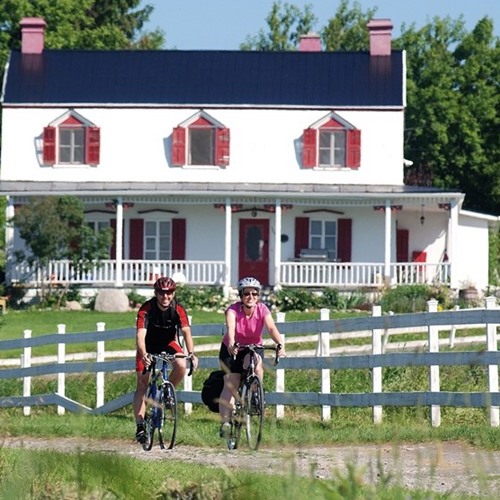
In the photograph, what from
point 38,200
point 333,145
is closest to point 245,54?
point 333,145

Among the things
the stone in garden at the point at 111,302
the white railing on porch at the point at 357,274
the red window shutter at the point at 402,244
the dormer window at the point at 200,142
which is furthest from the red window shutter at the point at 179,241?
the red window shutter at the point at 402,244

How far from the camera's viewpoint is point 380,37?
44312 mm

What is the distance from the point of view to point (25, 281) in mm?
41031

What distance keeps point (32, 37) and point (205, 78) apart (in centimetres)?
538

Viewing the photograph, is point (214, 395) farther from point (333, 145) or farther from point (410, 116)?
point (410, 116)

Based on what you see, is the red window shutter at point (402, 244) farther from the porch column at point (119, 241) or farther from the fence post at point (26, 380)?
the fence post at point (26, 380)

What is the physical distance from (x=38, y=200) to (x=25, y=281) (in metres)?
2.52

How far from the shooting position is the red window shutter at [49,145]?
140ft

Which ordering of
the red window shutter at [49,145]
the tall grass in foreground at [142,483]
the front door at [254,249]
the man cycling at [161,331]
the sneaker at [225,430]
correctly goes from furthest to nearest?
the red window shutter at [49,145] → the front door at [254,249] → the man cycling at [161,331] → the sneaker at [225,430] → the tall grass in foreground at [142,483]

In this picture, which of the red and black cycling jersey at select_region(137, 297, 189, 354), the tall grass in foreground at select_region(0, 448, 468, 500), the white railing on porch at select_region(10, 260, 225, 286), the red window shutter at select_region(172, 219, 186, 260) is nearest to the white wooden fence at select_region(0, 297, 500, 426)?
the red and black cycling jersey at select_region(137, 297, 189, 354)

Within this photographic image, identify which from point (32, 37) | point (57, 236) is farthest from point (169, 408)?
point (32, 37)

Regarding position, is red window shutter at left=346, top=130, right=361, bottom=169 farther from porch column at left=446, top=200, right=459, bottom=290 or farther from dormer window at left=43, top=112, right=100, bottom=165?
dormer window at left=43, top=112, right=100, bottom=165

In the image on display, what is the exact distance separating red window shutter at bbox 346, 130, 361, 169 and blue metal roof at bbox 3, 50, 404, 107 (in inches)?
32.6

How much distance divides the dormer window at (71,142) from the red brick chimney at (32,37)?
3230mm
